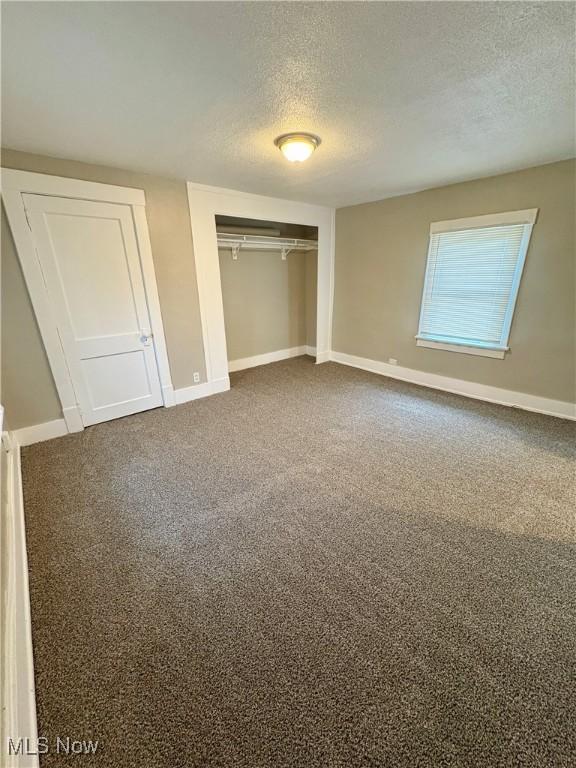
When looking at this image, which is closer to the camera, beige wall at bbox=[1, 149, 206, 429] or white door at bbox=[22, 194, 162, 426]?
beige wall at bbox=[1, 149, 206, 429]

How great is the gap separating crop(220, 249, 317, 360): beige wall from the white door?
5.06 ft

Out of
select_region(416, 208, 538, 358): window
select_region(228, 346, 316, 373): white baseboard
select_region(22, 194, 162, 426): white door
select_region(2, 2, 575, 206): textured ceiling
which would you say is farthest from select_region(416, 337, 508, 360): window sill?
select_region(22, 194, 162, 426): white door

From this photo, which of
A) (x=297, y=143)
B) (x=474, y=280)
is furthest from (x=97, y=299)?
(x=474, y=280)

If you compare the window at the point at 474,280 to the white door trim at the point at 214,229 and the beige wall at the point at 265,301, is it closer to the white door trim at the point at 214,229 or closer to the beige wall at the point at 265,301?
the white door trim at the point at 214,229

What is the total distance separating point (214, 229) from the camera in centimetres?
344

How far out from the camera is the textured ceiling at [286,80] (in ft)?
3.86

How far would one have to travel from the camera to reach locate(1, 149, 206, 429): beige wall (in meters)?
2.44

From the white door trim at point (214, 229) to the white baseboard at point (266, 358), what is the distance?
855 millimetres

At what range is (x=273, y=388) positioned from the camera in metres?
4.03

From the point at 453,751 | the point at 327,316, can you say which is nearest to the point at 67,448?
the point at 453,751

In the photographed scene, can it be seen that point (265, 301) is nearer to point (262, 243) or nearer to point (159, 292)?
point (262, 243)

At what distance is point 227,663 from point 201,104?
288cm

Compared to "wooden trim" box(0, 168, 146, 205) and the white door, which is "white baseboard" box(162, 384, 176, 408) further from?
"wooden trim" box(0, 168, 146, 205)

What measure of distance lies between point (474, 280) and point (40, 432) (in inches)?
189
